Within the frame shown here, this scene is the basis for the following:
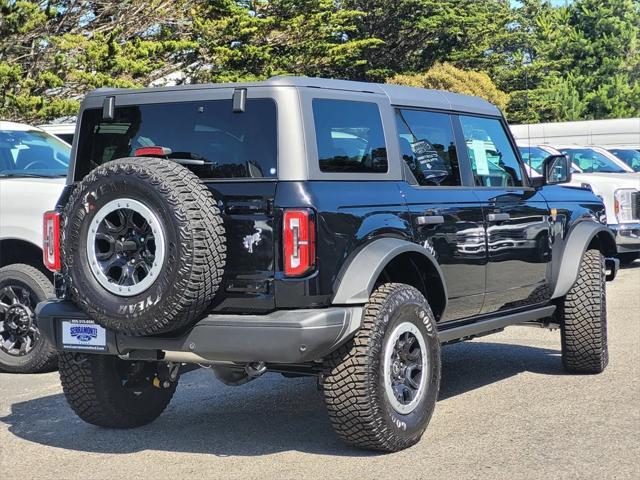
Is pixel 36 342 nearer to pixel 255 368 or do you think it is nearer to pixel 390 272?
pixel 255 368

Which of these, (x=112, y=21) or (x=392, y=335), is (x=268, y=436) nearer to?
(x=392, y=335)

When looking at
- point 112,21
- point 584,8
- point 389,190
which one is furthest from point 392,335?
point 584,8

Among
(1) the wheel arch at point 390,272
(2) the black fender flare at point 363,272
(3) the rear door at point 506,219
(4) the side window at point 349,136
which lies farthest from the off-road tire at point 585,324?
(2) the black fender flare at point 363,272

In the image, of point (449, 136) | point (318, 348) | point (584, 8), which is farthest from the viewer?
point (584, 8)

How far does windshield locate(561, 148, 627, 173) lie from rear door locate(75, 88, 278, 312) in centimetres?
1304

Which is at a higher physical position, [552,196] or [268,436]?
[552,196]

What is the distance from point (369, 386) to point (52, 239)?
6.75 ft

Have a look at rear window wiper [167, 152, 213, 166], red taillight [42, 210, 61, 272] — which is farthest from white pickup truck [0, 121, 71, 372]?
rear window wiper [167, 152, 213, 166]

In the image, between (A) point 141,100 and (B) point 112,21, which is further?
(B) point 112,21

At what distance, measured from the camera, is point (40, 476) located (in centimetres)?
551

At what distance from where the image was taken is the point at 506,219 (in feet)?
23.5

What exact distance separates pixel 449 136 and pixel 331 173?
149 cm

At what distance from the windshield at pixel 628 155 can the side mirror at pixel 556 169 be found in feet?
46.0

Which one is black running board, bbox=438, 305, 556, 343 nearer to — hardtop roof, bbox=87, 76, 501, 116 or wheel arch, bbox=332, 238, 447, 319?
wheel arch, bbox=332, 238, 447, 319
